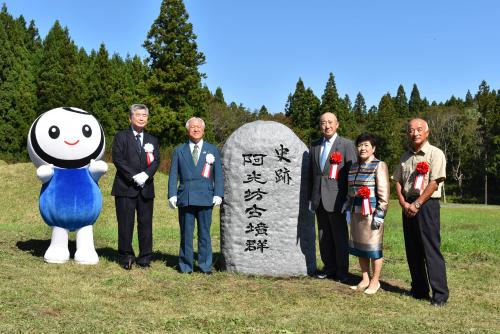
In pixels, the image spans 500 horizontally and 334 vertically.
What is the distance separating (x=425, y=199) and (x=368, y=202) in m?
0.58

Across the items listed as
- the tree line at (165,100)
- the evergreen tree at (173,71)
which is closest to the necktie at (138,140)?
the tree line at (165,100)

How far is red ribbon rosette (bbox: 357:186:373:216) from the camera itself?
17.2ft

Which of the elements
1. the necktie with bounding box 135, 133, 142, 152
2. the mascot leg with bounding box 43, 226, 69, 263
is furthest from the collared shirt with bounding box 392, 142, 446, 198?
the mascot leg with bounding box 43, 226, 69, 263

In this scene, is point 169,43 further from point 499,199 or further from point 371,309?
point 499,199

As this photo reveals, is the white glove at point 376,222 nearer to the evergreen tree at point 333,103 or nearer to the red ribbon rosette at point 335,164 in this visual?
the red ribbon rosette at point 335,164

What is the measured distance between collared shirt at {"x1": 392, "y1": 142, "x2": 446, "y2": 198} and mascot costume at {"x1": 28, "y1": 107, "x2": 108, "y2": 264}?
3.91 m

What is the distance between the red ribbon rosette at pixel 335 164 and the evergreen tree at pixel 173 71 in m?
21.9

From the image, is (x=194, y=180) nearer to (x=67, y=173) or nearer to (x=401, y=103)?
(x=67, y=173)

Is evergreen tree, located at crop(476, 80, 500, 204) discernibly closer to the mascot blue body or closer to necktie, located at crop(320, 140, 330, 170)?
necktie, located at crop(320, 140, 330, 170)

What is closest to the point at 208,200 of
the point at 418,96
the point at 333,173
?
the point at 333,173

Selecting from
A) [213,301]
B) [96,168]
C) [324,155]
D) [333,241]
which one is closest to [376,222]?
[333,241]

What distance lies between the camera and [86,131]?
259 inches

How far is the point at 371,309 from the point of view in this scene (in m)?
5.00

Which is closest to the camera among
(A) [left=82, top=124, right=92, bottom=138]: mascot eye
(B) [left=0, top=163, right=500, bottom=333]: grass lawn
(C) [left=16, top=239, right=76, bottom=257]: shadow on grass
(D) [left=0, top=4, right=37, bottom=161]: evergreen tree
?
(B) [left=0, top=163, right=500, bottom=333]: grass lawn
